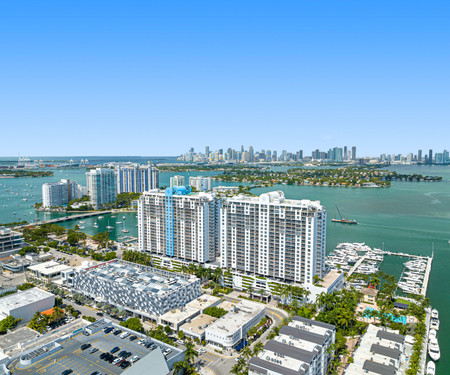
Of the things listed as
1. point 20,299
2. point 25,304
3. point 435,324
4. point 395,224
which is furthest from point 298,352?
point 395,224

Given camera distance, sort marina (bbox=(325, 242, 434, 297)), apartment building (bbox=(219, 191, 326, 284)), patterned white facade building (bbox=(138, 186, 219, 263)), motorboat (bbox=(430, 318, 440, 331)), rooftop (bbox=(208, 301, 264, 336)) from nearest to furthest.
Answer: rooftop (bbox=(208, 301, 264, 336))
motorboat (bbox=(430, 318, 440, 331))
apartment building (bbox=(219, 191, 326, 284))
marina (bbox=(325, 242, 434, 297))
patterned white facade building (bbox=(138, 186, 219, 263))

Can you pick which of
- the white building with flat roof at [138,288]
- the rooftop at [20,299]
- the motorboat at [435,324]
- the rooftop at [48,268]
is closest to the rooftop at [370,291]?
the motorboat at [435,324]

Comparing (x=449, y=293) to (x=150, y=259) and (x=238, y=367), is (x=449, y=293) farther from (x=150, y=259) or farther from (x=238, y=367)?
(x=150, y=259)

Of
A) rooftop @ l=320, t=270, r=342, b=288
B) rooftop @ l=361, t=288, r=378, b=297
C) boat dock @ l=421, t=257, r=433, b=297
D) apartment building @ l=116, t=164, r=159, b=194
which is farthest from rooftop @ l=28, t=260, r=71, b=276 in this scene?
apartment building @ l=116, t=164, r=159, b=194

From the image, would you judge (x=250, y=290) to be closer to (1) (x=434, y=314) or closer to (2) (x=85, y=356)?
(1) (x=434, y=314)

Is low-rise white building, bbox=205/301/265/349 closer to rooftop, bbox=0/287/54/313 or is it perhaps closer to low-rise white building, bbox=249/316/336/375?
low-rise white building, bbox=249/316/336/375
